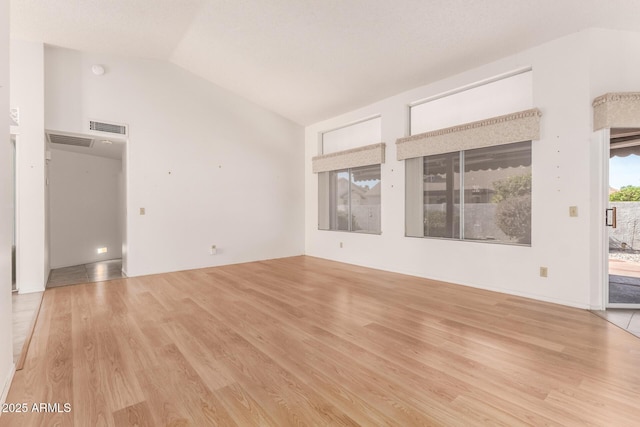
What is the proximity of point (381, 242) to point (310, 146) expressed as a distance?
122 inches

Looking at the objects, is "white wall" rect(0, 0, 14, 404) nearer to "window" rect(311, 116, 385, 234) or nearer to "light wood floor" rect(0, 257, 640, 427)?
"light wood floor" rect(0, 257, 640, 427)

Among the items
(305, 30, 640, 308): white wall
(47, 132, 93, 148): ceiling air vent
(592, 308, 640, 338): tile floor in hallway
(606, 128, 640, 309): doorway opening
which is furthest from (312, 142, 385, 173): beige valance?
(47, 132, 93, 148): ceiling air vent

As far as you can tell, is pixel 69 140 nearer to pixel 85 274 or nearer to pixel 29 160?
pixel 29 160

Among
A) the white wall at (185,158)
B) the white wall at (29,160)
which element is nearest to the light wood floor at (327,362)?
the white wall at (29,160)

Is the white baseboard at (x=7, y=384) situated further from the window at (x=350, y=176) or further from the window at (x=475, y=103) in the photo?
the window at (x=475, y=103)

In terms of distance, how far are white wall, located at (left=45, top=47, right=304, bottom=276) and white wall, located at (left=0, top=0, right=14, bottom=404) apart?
3.26 metres

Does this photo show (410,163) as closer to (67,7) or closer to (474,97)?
(474,97)

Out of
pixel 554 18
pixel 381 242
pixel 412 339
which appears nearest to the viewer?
pixel 412 339

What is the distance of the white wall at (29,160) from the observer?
419 centimetres

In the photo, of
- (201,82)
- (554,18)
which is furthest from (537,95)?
(201,82)

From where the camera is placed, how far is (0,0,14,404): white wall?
181 centimetres

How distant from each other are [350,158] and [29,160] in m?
5.11

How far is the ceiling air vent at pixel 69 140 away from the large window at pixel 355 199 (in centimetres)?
466

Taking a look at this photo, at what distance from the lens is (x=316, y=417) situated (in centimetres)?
163
